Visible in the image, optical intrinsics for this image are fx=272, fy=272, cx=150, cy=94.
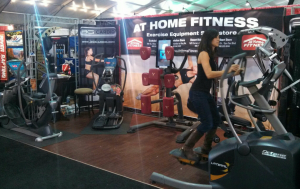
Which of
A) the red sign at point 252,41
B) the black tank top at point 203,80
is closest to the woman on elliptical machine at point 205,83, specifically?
the black tank top at point 203,80

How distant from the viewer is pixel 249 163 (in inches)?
97.5

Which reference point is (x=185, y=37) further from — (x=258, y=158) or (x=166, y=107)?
(x=258, y=158)

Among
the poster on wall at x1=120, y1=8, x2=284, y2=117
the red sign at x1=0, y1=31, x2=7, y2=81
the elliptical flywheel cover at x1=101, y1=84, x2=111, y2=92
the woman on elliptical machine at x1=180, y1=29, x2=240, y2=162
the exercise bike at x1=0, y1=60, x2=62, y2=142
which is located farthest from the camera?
the red sign at x1=0, y1=31, x2=7, y2=81

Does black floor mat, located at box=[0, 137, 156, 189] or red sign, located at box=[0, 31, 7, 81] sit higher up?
red sign, located at box=[0, 31, 7, 81]

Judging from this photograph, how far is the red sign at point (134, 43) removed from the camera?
6529 millimetres

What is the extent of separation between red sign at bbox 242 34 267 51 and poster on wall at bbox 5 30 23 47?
6.20 m

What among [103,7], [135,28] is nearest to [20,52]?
[135,28]

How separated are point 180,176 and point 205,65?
134 cm

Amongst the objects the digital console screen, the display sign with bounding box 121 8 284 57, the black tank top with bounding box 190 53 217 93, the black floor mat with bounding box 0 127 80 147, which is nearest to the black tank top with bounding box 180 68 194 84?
the display sign with bounding box 121 8 284 57

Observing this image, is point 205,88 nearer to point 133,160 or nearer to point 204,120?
point 204,120

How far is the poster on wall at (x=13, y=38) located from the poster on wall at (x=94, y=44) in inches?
91.5

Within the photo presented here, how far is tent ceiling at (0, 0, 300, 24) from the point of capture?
1042 centimetres

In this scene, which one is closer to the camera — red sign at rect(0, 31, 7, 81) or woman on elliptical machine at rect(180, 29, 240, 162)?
woman on elliptical machine at rect(180, 29, 240, 162)

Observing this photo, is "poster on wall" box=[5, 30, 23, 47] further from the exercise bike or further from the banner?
the exercise bike
